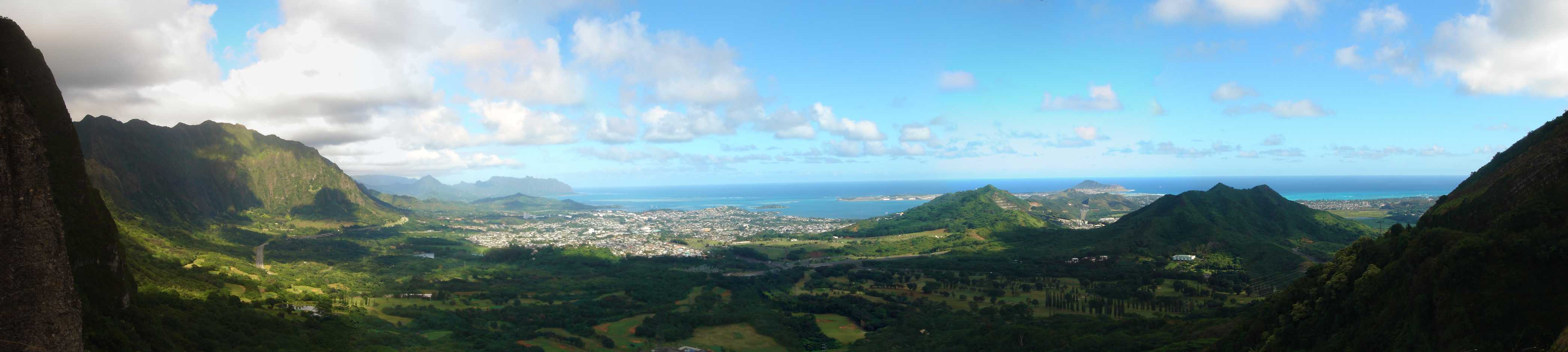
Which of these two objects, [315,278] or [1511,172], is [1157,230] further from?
[315,278]

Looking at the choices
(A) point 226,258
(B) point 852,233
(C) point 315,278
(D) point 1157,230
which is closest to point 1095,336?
(D) point 1157,230

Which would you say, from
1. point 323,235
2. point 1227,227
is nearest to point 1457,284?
point 1227,227

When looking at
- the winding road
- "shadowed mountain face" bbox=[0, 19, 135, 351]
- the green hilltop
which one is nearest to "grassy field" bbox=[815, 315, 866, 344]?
"shadowed mountain face" bbox=[0, 19, 135, 351]

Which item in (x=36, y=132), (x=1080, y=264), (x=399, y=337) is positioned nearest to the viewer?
(x=36, y=132)

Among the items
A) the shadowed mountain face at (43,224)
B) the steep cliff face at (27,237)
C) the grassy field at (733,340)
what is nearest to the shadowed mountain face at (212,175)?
the shadowed mountain face at (43,224)

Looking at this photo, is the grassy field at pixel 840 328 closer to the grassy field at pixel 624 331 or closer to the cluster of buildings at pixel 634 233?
the grassy field at pixel 624 331

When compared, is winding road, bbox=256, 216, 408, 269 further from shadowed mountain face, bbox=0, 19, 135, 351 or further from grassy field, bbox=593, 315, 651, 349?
shadowed mountain face, bbox=0, 19, 135, 351

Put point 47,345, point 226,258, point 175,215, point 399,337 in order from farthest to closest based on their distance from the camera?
point 175,215 → point 226,258 → point 399,337 → point 47,345
